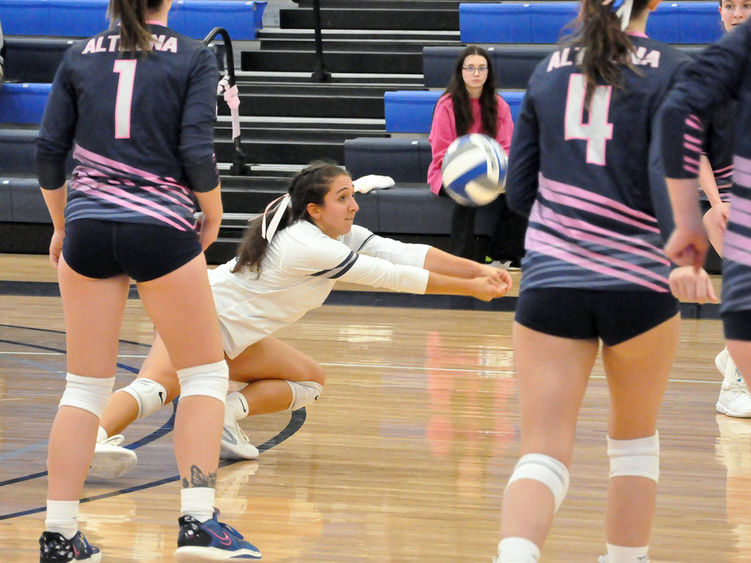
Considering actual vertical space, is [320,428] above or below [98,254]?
below

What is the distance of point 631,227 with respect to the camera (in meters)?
1.91

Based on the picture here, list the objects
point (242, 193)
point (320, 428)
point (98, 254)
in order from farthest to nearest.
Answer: point (242, 193) → point (320, 428) → point (98, 254)

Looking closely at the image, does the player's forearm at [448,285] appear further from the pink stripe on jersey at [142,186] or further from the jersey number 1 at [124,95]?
the jersey number 1 at [124,95]

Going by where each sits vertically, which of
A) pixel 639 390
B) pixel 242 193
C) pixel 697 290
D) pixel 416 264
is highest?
pixel 697 290

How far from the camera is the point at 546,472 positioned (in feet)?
6.26

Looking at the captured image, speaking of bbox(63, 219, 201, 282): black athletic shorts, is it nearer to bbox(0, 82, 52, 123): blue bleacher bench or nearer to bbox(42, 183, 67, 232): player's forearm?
bbox(42, 183, 67, 232): player's forearm

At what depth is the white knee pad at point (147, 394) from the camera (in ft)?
10.4

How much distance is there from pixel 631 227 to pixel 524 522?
0.53m

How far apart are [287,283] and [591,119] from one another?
154 cm

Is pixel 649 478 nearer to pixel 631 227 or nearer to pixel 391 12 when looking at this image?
pixel 631 227

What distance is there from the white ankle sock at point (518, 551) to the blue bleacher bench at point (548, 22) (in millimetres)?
5789

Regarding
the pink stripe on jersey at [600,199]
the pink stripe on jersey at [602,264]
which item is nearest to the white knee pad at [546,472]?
the pink stripe on jersey at [602,264]

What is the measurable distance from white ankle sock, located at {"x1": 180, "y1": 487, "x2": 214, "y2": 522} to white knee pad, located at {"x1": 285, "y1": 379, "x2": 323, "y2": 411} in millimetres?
1008

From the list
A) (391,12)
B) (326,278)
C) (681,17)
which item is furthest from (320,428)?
(391,12)
